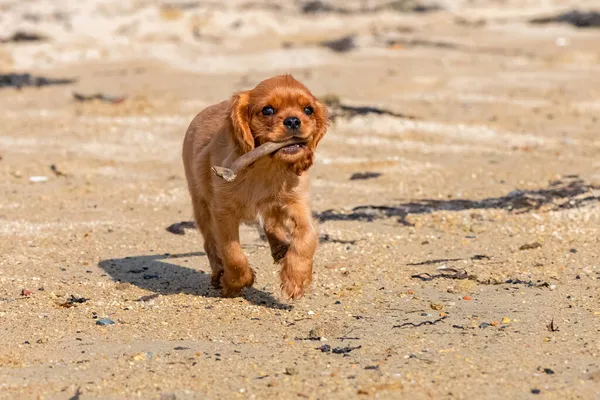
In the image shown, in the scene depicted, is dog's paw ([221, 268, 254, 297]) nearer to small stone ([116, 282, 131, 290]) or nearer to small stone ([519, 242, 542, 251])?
small stone ([116, 282, 131, 290])

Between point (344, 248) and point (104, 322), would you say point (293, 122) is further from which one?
point (344, 248)

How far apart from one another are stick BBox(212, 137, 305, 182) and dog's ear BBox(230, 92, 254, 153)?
0.12 meters

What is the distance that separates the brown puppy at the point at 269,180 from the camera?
248 inches

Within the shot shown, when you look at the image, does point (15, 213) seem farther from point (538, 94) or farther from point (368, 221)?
point (538, 94)

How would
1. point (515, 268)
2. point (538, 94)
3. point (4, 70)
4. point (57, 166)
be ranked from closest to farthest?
point (515, 268) < point (57, 166) < point (538, 94) < point (4, 70)

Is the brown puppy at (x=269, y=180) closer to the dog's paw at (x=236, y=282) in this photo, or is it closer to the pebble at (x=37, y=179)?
the dog's paw at (x=236, y=282)

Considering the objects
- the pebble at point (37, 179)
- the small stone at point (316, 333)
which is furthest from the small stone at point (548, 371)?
the pebble at point (37, 179)

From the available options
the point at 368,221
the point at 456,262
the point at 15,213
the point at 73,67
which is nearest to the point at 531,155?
the point at 368,221

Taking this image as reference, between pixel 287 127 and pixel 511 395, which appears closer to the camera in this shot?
pixel 511 395

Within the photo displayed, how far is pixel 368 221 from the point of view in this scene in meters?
8.74

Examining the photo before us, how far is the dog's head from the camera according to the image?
6.26 metres

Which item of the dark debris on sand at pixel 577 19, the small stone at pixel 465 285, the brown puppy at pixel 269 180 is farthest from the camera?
the dark debris on sand at pixel 577 19

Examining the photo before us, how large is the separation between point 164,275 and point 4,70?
1334 centimetres

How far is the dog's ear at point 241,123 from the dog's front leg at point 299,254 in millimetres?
516
